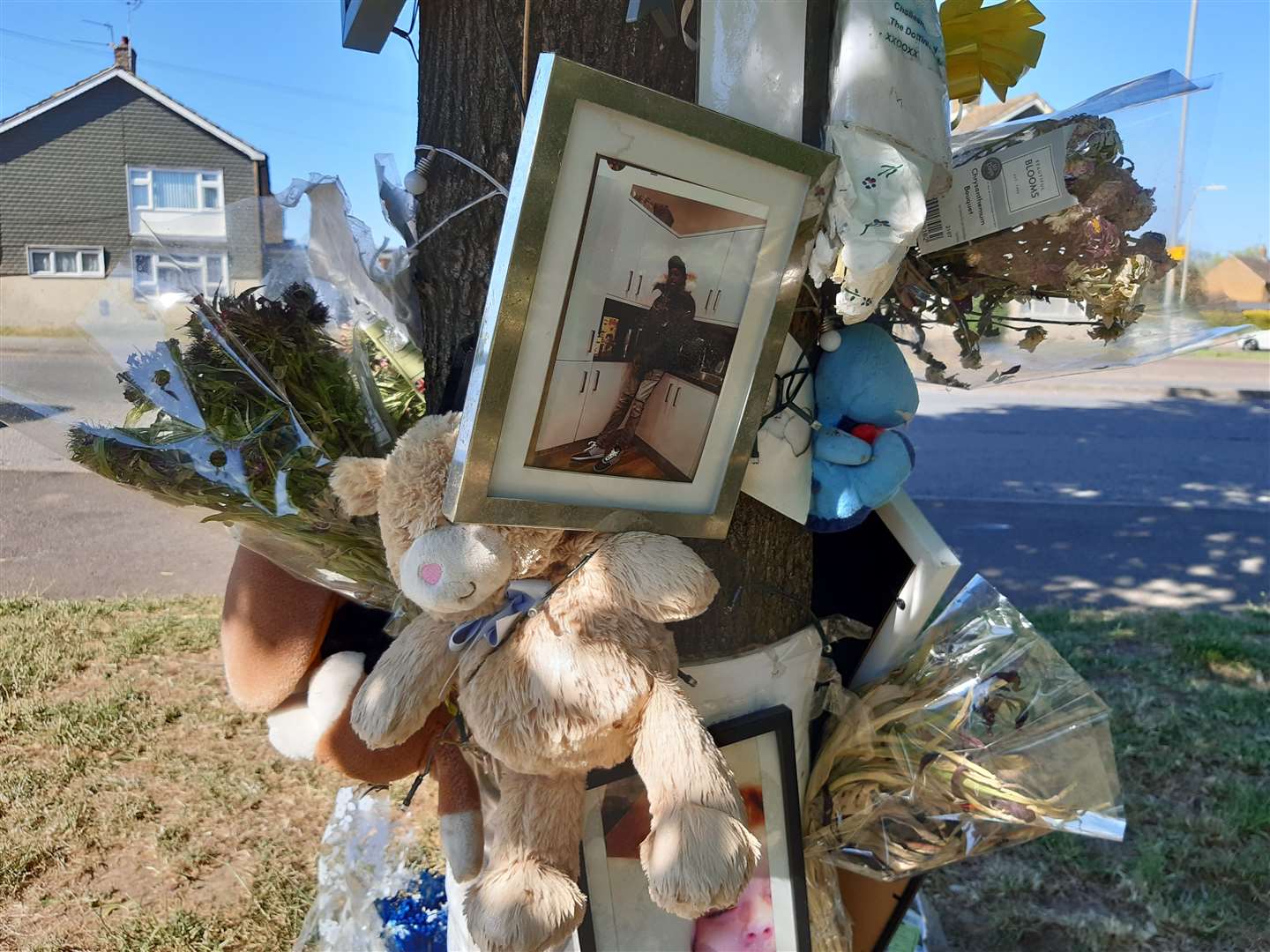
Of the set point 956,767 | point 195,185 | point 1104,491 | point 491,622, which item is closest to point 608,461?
point 491,622

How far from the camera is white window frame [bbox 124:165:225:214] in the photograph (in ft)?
5.35

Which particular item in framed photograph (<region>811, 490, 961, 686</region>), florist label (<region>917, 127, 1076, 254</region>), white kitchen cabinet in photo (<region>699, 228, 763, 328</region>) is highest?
florist label (<region>917, 127, 1076, 254</region>)

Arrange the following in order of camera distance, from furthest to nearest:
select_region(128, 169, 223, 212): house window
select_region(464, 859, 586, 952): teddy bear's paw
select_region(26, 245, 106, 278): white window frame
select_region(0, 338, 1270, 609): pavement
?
select_region(0, 338, 1270, 609): pavement → select_region(26, 245, 106, 278): white window frame → select_region(128, 169, 223, 212): house window → select_region(464, 859, 586, 952): teddy bear's paw

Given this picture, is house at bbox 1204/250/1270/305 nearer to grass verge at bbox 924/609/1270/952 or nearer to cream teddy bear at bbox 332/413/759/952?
cream teddy bear at bbox 332/413/759/952

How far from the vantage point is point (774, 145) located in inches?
47.3

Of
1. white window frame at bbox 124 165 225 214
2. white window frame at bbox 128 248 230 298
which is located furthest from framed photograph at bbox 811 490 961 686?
white window frame at bbox 124 165 225 214

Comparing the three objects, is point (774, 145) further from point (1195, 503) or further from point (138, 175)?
point (1195, 503)

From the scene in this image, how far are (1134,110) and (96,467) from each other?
167 cm

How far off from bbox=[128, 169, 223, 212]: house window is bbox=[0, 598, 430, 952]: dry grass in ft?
Result: 6.66

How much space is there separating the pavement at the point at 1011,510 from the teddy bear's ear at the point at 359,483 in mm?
386

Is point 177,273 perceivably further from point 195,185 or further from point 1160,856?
point 1160,856

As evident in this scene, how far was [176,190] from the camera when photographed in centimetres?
→ 254

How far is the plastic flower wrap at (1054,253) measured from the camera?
1.44 metres

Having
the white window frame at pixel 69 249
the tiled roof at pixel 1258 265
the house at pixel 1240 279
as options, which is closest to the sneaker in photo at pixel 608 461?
the white window frame at pixel 69 249
